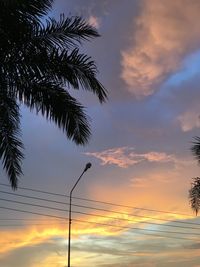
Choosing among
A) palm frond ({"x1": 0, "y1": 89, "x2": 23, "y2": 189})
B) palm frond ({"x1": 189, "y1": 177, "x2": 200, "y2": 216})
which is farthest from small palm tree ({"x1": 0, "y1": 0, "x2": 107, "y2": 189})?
palm frond ({"x1": 189, "y1": 177, "x2": 200, "y2": 216})

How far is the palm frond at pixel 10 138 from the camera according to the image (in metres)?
18.4

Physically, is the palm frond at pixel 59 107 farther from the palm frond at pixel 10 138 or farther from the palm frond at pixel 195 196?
the palm frond at pixel 195 196

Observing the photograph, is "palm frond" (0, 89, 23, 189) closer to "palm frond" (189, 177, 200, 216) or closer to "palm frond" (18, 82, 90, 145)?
"palm frond" (18, 82, 90, 145)

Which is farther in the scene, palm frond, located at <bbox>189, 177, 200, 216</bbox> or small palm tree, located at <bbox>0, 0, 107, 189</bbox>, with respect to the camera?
palm frond, located at <bbox>189, 177, 200, 216</bbox>

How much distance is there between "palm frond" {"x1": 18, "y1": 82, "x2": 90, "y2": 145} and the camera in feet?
61.4

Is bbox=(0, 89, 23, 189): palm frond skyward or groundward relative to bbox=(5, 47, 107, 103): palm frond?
groundward

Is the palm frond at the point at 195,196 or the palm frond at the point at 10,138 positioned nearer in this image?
the palm frond at the point at 10,138

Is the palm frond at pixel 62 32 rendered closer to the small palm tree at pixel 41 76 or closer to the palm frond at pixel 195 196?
the small palm tree at pixel 41 76

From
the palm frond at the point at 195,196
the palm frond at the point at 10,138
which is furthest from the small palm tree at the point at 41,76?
the palm frond at the point at 195,196

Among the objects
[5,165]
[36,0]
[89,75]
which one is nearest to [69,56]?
[89,75]

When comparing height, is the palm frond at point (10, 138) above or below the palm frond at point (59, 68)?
below

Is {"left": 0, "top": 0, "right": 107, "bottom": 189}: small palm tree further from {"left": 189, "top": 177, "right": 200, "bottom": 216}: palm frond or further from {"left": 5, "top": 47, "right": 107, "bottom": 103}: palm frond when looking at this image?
{"left": 189, "top": 177, "right": 200, "bottom": 216}: palm frond

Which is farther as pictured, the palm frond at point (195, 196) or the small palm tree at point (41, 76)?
the palm frond at point (195, 196)

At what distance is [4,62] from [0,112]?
1596 mm
